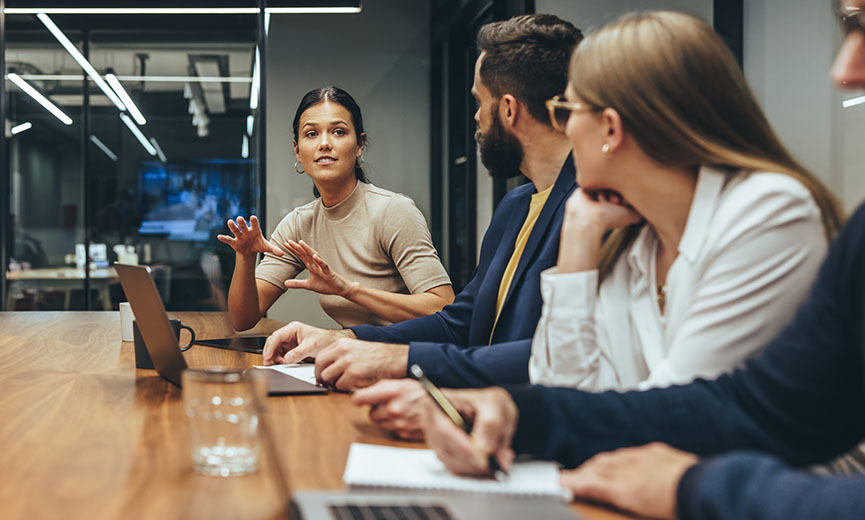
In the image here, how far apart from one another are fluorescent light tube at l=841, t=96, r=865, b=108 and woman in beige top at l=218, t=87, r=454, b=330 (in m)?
1.29

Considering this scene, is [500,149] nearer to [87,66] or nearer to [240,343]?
[240,343]

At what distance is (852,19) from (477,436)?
0.66 meters

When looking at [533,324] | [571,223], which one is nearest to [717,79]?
[571,223]

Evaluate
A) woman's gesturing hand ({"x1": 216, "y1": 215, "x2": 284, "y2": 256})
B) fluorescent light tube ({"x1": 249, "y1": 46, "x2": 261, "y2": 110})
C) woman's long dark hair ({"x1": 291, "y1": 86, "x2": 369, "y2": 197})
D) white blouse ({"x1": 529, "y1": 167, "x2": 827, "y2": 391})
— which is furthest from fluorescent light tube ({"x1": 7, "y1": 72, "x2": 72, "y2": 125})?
white blouse ({"x1": 529, "y1": 167, "x2": 827, "y2": 391})

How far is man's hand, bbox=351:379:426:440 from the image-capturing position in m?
0.95

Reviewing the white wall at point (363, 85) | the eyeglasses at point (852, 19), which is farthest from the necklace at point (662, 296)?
the white wall at point (363, 85)

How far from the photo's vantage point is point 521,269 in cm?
159

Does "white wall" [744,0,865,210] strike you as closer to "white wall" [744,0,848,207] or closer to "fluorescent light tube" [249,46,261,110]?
"white wall" [744,0,848,207]

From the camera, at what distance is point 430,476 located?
0.79m

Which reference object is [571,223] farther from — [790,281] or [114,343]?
[114,343]

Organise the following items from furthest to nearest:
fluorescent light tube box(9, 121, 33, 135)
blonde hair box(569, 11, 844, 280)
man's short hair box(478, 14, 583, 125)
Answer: fluorescent light tube box(9, 121, 33, 135), man's short hair box(478, 14, 583, 125), blonde hair box(569, 11, 844, 280)

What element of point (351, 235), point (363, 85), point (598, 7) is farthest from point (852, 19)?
point (363, 85)

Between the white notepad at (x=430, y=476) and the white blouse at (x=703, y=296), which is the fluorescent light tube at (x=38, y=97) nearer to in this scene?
the white blouse at (x=703, y=296)

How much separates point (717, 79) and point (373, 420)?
656 mm
